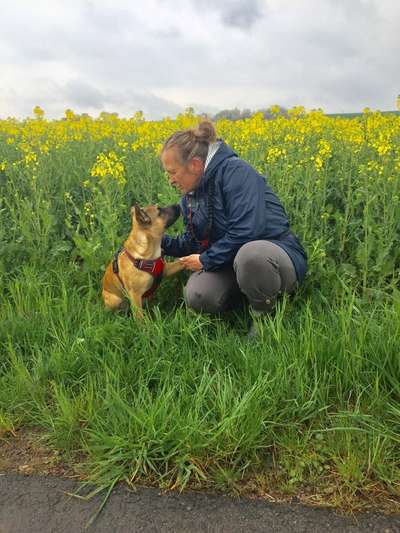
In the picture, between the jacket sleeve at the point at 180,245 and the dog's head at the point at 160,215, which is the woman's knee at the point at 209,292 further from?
the dog's head at the point at 160,215

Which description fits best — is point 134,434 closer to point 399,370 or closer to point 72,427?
point 72,427

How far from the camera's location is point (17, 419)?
247 centimetres

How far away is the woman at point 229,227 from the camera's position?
2883mm

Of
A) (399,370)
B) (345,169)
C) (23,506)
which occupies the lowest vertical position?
(23,506)

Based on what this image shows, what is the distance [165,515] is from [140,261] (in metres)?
1.75

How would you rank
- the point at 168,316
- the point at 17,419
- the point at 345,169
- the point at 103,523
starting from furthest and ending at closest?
1. the point at 345,169
2. the point at 168,316
3. the point at 17,419
4. the point at 103,523

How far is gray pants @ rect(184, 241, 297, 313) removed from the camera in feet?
9.34

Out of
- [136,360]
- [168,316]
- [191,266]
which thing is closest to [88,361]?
[136,360]

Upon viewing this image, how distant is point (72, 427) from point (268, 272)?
1409 mm

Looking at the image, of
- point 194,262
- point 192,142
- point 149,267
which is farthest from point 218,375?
point 192,142

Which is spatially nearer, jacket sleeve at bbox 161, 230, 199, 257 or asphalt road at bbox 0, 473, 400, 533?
asphalt road at bbox 0, 473, 400, 533

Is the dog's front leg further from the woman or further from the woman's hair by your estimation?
the woman's hair

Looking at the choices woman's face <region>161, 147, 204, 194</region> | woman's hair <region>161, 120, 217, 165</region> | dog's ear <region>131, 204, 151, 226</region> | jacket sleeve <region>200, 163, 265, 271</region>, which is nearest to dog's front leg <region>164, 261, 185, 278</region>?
dog's ear <region>131, 204, 151, 226</region>

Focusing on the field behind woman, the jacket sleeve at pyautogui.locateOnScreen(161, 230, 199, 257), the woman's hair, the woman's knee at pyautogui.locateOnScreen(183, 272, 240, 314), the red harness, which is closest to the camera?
the field behind woman
